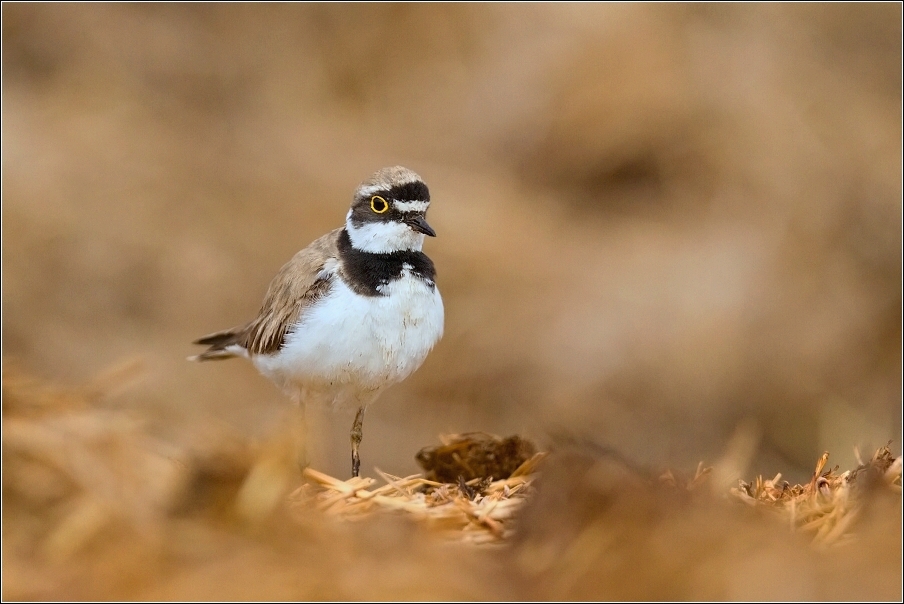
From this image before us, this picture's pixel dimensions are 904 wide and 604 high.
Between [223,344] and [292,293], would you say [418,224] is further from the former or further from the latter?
[223,344]

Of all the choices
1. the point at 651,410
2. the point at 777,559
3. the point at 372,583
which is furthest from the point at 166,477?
the point at 651,410

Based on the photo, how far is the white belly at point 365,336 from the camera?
475 cm

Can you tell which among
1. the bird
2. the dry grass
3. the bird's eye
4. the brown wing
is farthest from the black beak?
the dry grass

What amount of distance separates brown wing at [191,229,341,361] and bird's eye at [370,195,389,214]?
31cm

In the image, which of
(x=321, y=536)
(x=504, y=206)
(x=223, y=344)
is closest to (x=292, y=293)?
(x=223, y=344)

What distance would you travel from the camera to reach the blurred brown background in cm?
880

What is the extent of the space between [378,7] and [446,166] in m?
1.99

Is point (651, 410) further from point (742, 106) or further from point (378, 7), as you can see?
point (378, 7)

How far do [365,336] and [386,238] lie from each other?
1.67 feet

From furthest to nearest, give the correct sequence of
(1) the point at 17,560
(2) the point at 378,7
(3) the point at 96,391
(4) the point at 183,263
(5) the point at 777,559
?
(2) the point at 378,7 < (4) the point at 183,263 < (3) the point at 96,391 < (1) the point at 17,560 < (5) the point at 777,559

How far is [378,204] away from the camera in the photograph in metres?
4.92

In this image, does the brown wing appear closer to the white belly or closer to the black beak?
the white belly

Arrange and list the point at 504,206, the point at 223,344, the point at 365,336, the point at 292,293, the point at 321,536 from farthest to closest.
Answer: the point at 504,206 < the point at 223,344 < the point at 292,293 < the point at 365,336 < the point at 321,536

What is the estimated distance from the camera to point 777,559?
194cm
